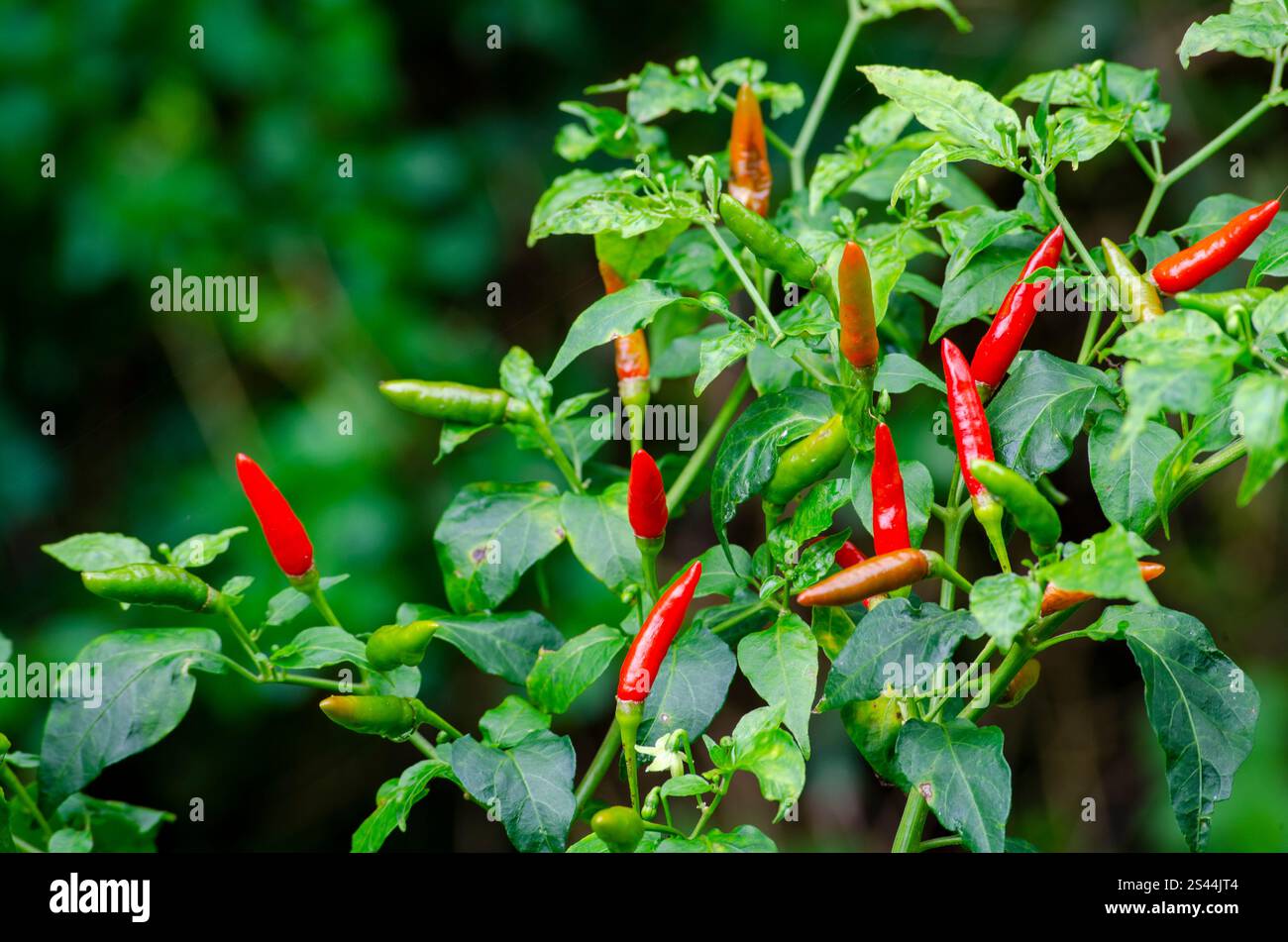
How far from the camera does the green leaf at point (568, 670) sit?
2.71 ft

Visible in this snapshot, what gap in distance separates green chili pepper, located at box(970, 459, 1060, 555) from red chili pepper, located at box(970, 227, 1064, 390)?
4.3 inches

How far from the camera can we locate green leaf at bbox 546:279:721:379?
811mm

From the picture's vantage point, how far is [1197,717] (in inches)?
28.5

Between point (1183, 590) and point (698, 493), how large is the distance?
5.41ft

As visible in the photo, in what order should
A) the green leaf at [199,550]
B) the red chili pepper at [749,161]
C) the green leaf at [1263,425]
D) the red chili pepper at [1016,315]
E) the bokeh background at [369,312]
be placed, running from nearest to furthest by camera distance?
the green leaf at [1263,425] → the red chili pepper at [1016,315] → the green leaf at [199,550] → the red chili pepper at [749,161] → the bokeh background at [369,312]

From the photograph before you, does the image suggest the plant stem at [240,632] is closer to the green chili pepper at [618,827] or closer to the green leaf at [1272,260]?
the green chili pepper at [618,827]

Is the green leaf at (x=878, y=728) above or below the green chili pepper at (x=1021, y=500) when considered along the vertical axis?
below

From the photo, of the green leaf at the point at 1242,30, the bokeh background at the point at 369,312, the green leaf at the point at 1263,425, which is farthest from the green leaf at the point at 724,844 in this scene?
the bokeh background at the point at 369,312

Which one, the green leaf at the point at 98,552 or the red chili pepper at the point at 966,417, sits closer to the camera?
the red chili pepper at the point at 966,417

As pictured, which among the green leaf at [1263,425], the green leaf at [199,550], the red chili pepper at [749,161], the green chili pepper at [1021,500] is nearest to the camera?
the green leaf at [1263,425]

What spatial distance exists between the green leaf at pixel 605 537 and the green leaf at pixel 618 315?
0.39 ft

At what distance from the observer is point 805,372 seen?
0.90 metres

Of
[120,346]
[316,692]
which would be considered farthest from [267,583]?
[120,346]

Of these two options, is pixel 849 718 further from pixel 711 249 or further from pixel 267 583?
pixel 267 583
